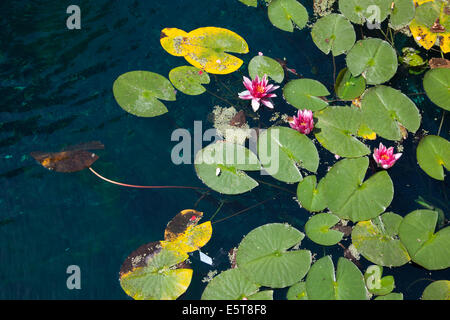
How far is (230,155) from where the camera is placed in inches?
97.3

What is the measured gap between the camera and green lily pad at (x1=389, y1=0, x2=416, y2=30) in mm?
2949

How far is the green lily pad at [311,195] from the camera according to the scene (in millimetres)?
2379

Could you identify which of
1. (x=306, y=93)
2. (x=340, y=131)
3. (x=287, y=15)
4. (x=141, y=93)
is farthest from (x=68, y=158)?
(x=287, y=15)

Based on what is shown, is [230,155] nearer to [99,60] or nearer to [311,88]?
[311,88]

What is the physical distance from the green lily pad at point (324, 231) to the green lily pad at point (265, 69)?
1067 mm

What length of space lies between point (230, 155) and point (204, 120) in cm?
42

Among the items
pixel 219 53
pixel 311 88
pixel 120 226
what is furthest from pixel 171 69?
pixel 120 226

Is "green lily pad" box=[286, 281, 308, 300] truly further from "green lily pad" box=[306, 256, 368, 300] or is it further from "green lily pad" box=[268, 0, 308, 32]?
"green lily pad" box=[268, 0, 308, 32]

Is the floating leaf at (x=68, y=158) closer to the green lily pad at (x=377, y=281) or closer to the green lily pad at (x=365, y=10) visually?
the green lily pad at (x=377, y=281)

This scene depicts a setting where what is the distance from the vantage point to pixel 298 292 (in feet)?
7.16

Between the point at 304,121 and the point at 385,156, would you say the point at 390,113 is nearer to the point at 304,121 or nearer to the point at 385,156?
the point at 385,156

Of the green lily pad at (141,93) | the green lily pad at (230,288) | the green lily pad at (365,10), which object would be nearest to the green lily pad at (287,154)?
the green lily pad at (230,288)

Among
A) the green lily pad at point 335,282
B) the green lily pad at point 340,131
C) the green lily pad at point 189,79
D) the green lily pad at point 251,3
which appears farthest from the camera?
the green lily pad at point 251,3
